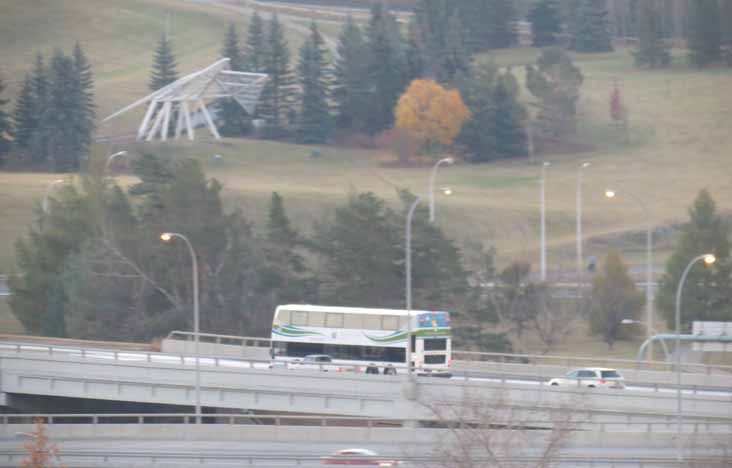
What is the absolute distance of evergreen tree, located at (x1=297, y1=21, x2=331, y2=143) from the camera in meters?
107

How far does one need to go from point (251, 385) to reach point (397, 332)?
6.00 metres

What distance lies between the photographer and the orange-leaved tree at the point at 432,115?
326 ft

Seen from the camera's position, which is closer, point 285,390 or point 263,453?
point 263,453

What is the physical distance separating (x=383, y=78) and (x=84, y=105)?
26116 millimetres

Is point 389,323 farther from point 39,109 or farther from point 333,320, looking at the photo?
point 39,109

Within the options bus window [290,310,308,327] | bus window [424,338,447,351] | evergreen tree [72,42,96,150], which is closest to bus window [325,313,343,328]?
bus window [290,310,308,327]

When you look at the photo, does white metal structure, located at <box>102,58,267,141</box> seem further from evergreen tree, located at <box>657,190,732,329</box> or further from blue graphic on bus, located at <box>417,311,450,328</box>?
blue graphic on bus, located at <box>417,311,450,328</box>

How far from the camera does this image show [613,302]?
5566 cm

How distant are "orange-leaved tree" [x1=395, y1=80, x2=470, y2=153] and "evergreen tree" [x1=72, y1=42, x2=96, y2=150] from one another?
2589 cm

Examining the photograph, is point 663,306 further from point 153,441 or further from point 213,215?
point 153,441

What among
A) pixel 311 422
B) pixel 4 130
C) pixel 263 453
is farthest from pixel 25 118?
pixel 263 453

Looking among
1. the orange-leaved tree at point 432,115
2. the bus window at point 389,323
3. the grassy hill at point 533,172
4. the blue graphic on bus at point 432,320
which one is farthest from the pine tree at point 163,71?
the blue graphic on bus at point 432,320

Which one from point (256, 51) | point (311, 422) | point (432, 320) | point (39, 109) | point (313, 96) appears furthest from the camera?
point (256, 51)

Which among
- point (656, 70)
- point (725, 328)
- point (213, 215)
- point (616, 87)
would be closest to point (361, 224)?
point (213, 215)
